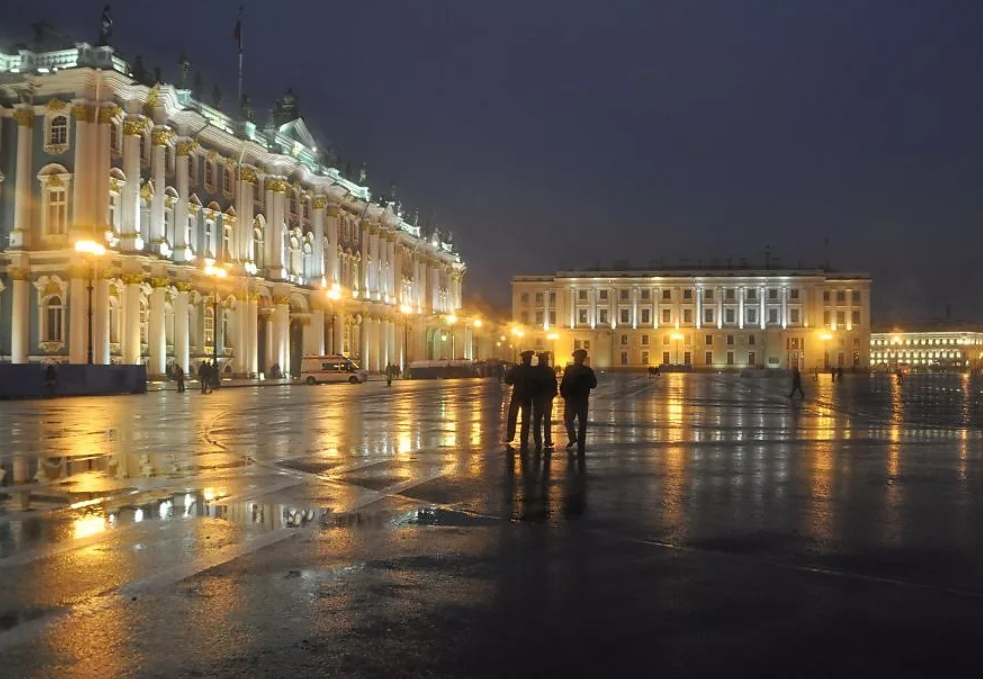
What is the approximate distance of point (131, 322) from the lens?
50375 mm

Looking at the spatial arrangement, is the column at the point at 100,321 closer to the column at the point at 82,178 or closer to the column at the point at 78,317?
the column at the point at 78,317

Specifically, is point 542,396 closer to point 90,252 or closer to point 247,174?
point 90,252

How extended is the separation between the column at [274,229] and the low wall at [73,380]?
23.7m

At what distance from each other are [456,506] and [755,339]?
5420 inches

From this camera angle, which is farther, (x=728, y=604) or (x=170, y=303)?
(x=170, y=303)

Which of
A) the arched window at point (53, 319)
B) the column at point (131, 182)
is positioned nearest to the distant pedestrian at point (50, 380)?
the arched window at point (53, 319)

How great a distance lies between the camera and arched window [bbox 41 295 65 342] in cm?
4806

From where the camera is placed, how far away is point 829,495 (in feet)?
35.4

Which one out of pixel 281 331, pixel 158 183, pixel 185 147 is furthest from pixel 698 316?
pixel 158 183

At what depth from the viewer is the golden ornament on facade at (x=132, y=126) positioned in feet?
164

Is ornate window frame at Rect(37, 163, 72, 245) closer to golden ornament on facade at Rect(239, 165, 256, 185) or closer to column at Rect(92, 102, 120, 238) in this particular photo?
column at Rect(92, 102, 120, 238)

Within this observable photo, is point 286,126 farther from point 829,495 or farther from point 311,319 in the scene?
point 829,495

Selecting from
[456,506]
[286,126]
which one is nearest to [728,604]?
[456,506]

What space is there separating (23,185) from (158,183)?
22.7 feet
